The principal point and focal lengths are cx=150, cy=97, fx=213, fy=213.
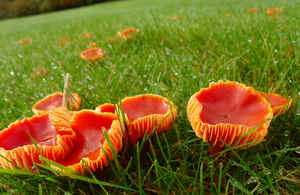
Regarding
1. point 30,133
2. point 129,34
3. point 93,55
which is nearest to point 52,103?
point 30,133

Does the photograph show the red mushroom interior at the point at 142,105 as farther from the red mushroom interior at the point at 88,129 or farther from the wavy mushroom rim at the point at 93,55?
the wavy mushroom rim at the point at 93,55

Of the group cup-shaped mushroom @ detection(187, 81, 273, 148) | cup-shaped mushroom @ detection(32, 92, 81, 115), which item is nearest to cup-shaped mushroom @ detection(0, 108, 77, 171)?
cup-shaped mushroom @ detection(32, 92, 81, 115)

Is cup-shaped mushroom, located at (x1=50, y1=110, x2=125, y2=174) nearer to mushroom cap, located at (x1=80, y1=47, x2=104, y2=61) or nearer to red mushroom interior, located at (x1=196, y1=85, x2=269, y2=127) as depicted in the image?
red mushroom interior, located at (x1=196, y1=85, x2=269, y2=127)

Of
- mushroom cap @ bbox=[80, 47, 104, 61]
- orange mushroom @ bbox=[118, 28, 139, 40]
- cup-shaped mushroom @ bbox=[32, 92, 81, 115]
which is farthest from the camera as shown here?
orange mushroom @ bbox=[118, 28, 139, 40]

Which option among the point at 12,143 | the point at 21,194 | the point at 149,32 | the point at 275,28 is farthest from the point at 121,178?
the point at 275,28

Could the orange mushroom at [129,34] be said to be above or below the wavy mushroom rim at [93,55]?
above

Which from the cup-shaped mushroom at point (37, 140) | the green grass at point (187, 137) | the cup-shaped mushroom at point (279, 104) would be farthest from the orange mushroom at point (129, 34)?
the cup-shaped mushroom at point (279, 104)

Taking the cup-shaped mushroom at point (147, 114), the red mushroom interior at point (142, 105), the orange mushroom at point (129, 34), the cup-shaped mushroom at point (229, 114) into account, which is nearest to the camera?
the cup-shaped mushroom at point (229, 114)

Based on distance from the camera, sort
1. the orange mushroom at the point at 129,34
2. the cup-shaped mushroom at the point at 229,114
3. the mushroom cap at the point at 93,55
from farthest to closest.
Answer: the orange mushroom at the point at 129,34 → the mushroom cap at the point at 93,55 → the cup-shaped mushroom at the point at 229,114

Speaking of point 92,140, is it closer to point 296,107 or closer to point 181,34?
point 296,107
